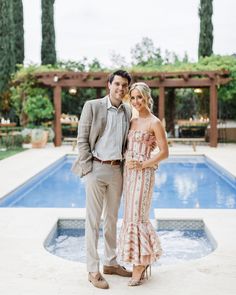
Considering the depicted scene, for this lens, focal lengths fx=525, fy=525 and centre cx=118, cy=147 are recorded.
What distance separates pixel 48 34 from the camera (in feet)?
76.6

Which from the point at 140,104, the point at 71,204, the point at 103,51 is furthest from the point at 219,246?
the point at 103,51

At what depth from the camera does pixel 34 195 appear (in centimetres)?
884

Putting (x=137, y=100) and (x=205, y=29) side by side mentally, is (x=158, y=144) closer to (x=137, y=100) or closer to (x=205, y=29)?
(x=137, y=100)

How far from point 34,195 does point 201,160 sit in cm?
630

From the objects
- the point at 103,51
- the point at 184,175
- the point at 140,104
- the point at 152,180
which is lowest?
the point at 184,175

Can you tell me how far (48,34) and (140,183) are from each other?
2065 centimetres

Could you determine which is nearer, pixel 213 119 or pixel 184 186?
pixel 184 186

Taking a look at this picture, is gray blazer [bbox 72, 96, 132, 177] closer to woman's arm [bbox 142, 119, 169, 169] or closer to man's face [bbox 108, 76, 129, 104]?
man's face [bbox 108, 76, 129, 104]

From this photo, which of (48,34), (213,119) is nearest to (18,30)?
(48,34)

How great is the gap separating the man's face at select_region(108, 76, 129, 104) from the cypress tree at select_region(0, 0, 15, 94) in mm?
16404

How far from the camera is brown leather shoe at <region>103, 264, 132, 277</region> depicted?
12.7ft

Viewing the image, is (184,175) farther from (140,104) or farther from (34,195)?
(140,104)

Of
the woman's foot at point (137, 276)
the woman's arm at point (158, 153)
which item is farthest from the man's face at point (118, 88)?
the woman's foot at point (137, 276)

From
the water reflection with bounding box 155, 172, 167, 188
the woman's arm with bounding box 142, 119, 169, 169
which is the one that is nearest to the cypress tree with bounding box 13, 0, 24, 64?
the water reflection with bounding box 155, 172, 167, 188
